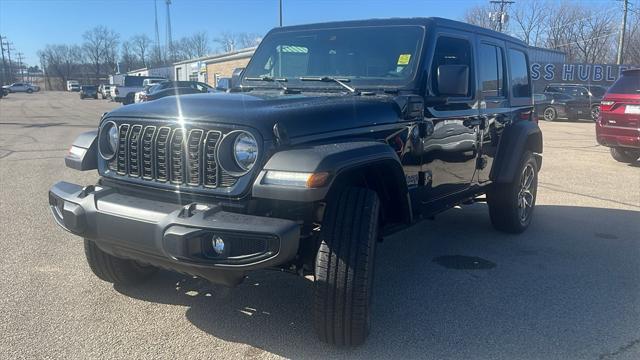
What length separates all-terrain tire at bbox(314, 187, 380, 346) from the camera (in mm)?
3010

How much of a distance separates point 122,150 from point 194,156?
2.16 ft

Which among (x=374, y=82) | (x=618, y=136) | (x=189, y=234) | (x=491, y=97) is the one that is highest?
(x=374, y=82)

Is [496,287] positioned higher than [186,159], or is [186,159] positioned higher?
[186,159]

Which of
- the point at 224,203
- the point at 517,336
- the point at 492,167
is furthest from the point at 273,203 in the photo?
the point at 492,167

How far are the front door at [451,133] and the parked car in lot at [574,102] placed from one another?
2062cm

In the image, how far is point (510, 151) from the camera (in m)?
5.44

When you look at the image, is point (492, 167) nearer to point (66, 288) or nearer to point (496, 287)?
point (496, 287)

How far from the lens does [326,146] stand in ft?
10.0

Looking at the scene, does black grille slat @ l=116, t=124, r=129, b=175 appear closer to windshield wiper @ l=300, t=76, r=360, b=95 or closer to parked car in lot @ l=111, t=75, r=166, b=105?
windshield wiper @ l=300, t=76, r=360, b=95

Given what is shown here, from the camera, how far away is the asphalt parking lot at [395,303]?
327cm

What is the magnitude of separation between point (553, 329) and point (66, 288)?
11.3 ft

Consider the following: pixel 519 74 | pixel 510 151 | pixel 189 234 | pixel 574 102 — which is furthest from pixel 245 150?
pixel 574 102

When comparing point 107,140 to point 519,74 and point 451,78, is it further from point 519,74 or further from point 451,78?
point 519,74

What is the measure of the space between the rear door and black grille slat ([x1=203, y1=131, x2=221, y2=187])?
2793 mm
